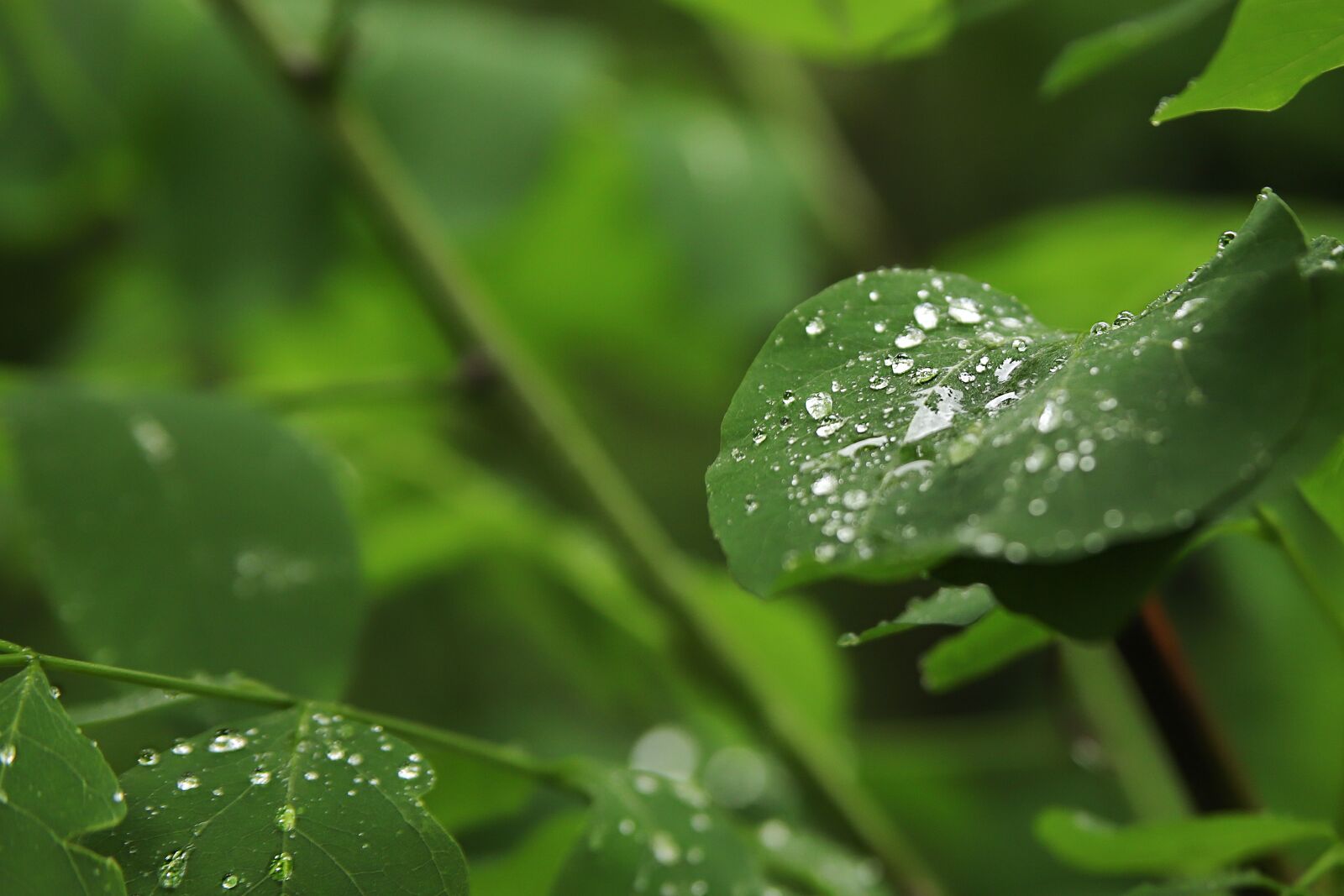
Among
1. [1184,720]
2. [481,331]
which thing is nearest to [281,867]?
[1184,720]

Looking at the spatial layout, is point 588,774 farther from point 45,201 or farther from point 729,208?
point 45,201

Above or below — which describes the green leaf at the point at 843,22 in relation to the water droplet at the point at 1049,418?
above

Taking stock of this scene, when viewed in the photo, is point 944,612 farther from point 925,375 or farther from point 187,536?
point 187,536

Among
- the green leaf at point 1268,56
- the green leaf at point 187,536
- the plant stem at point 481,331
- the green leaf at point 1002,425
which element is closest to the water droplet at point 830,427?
the green leaf at point 1002,425

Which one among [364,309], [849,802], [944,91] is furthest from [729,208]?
[944,91]

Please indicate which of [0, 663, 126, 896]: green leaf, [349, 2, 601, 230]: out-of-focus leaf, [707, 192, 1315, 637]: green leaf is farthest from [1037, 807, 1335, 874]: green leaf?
[349, 2, 601, 230]: out-of-focus leaf

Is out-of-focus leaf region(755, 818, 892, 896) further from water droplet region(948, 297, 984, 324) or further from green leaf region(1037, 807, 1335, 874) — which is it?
water droplet region(948, 297, 984, 324)

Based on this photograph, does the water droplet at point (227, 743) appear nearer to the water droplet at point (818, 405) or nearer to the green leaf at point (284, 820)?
the green leaf at point (284, 820)
